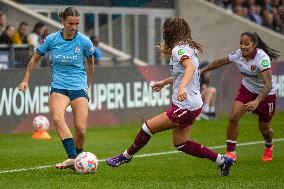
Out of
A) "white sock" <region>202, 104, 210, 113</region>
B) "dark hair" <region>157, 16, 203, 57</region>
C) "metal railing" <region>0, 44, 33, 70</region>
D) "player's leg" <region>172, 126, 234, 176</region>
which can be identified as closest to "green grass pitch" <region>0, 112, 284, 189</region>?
"player's leg" <region>172, 126, 234, 176</region>

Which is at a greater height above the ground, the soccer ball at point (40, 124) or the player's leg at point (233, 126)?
the player's leg at point (233, 126)

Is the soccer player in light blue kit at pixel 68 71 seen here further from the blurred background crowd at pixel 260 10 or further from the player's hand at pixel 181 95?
the blurred background crowd at pixel 260 10

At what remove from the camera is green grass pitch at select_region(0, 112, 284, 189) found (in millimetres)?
12672

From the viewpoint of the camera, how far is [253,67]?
50.0ft

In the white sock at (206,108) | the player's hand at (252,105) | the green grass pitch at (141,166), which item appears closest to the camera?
the green grass pitch at (141,166)

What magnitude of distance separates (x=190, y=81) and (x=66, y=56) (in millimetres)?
2007

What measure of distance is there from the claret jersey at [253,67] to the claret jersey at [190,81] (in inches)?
89.5

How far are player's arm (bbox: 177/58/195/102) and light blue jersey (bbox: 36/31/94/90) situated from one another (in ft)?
6.65

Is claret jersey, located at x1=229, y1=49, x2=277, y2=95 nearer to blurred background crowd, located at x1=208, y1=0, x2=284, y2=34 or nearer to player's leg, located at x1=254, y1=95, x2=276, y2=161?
player's leg, located at x1=254, y1=95, x2=276, y2=161

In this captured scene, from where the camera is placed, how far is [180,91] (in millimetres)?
12094

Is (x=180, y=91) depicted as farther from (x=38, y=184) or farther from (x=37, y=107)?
(x=37, y=107)

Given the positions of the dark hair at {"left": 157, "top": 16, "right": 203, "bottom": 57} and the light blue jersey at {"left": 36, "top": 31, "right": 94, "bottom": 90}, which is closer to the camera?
the dark hair at {"left": 157, "top": 16, "right": 203, "bottom": 57}

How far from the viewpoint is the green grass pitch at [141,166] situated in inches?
499

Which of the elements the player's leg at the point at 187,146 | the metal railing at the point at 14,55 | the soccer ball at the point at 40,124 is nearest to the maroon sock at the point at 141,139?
the player's leg at the point at 187,146
